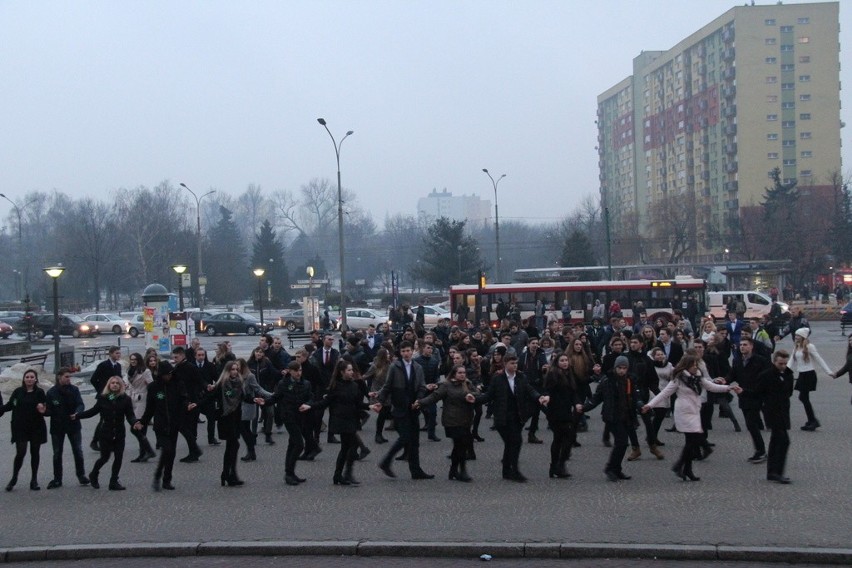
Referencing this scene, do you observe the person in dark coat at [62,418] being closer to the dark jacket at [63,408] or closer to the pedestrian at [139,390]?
the dark jacket at [63,408]

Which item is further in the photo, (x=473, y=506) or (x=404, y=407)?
(x=404, y=407)

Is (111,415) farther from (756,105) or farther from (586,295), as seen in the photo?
(756,105)

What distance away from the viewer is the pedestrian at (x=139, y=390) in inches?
527

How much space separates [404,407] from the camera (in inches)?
467

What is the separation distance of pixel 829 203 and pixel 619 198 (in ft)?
150

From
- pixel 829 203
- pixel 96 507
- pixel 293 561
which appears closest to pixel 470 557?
pixel 293 561

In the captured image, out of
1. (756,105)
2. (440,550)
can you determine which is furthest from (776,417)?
(756,105)

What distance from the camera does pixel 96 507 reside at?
10672mm

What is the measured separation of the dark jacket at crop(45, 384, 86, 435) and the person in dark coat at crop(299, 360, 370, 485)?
3.21 meters

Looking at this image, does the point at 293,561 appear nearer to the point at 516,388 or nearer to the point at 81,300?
the point at 516,388

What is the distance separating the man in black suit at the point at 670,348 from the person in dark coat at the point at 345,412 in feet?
19.4

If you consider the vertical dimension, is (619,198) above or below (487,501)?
above

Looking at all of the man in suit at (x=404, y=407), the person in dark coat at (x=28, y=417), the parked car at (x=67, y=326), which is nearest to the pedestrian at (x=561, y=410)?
the man in suit at (x=404, y=407)

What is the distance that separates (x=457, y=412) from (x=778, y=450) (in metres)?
3.68
